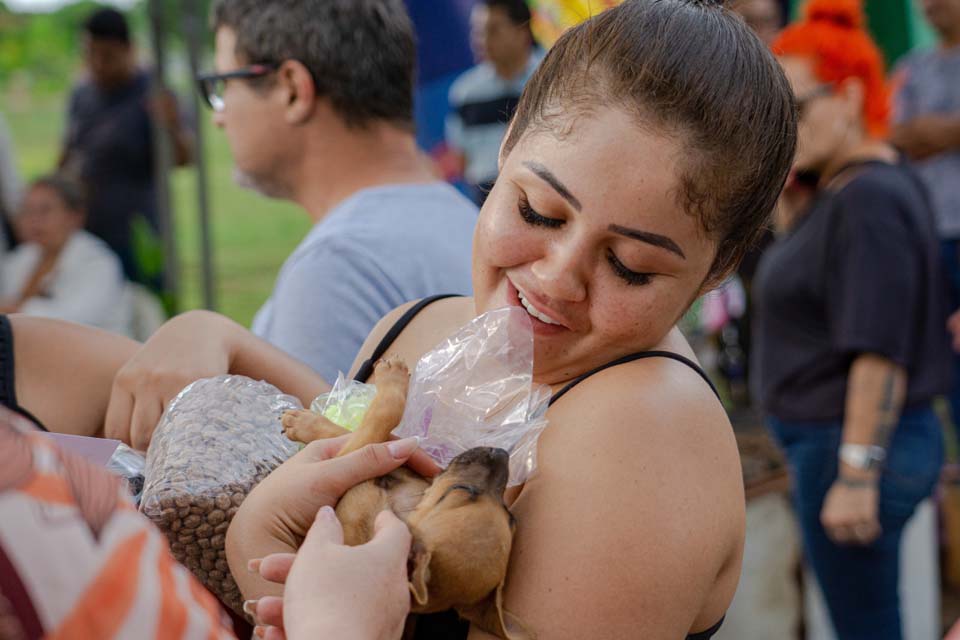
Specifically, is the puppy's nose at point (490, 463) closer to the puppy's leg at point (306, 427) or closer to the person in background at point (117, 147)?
the puppy's leg at point (306, 427)

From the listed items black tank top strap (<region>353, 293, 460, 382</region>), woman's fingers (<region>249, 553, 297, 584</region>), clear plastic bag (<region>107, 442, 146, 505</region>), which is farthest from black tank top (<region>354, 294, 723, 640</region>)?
clear plastic bag (<region>107, 442, 146, 505</region>)

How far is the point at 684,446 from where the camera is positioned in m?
1.27

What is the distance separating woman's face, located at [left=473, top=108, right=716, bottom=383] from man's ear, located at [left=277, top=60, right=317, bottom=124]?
1.31 metres

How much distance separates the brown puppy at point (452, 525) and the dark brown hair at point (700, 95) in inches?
17.7

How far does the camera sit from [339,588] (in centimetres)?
101

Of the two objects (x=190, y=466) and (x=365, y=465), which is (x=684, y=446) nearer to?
(x=365, y=465)

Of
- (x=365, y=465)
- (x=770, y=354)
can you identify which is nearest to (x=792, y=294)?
(x=770, y=354)

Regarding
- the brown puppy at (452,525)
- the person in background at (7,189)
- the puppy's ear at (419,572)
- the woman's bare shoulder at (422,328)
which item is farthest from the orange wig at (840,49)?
the person in background at (7,189)

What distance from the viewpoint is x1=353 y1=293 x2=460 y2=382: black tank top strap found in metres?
1.63

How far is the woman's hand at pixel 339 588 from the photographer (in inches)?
38.8

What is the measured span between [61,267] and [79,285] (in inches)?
6.0

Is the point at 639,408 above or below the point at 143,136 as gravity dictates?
above

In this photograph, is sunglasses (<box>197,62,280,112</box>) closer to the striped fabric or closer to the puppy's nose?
the puppy's nose

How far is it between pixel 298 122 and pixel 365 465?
5.27ft
